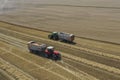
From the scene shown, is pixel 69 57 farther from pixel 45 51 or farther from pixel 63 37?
pixel 63 37

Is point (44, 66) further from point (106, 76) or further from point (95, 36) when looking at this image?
point (95, 36)

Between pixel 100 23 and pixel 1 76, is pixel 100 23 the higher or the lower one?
the higher one

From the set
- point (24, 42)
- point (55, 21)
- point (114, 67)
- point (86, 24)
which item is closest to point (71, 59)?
point (114, 67)

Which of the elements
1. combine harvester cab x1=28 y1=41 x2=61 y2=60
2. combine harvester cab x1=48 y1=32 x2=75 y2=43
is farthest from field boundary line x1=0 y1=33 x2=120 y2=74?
combine harvester cab x1=48 y1=32 x2=75 y2=43

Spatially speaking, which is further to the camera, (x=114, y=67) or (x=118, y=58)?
(x=118, y=58)

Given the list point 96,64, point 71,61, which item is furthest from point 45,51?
point 96,64

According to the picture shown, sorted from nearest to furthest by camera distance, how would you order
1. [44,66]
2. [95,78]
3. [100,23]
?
[95,78] < [44,66] < [100,23]
